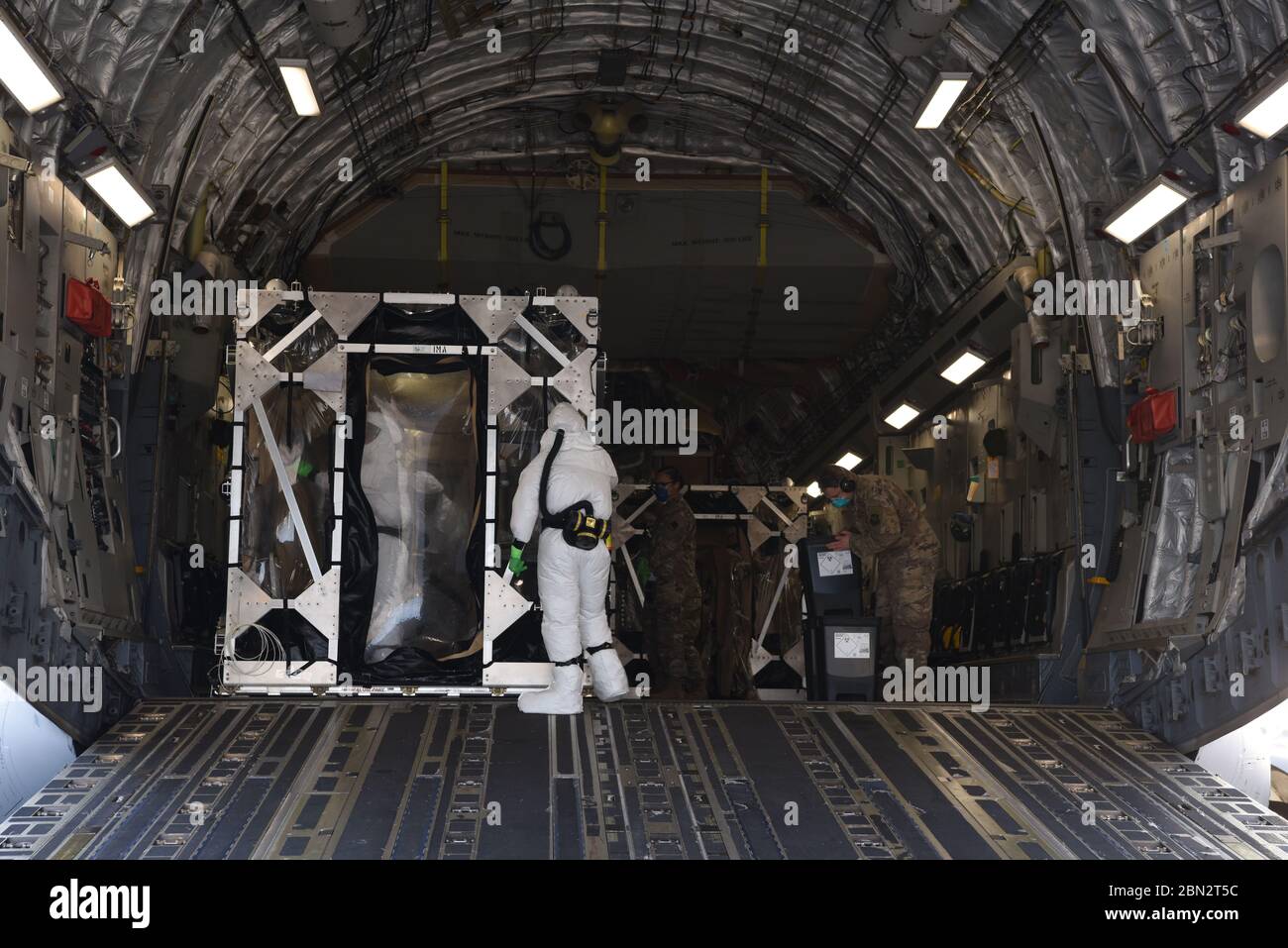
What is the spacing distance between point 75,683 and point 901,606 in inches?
277

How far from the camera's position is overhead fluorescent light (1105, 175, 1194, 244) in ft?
27.3

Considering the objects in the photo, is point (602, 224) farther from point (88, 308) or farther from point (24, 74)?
point (24, 74)

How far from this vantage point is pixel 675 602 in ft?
50.3

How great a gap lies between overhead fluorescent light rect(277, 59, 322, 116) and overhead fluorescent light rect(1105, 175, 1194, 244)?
552 cm

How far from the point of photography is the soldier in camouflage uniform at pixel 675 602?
15.1m

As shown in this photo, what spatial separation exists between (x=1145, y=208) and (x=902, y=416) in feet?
23.0

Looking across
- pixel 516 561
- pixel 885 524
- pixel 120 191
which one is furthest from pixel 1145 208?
pixel 120 191

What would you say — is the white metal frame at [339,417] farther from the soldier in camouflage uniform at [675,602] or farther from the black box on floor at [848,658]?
the soldier in camouflage uniform at [675,602]

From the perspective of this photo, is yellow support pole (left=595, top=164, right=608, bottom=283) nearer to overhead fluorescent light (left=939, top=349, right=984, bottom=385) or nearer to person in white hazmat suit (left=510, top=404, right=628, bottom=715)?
overhead fluorescent light (left=939, top=349, right=984, bottom=385)

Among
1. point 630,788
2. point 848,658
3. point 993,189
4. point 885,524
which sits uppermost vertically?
point 993,189

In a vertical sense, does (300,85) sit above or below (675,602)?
above

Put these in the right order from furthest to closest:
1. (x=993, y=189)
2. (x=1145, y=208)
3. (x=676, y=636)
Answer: (x=676, y=636), (x=993, y=189), (x=1145, y=208)

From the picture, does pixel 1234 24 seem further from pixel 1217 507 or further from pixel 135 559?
pixel 135 559


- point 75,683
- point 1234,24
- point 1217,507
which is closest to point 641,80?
point 1234,24
